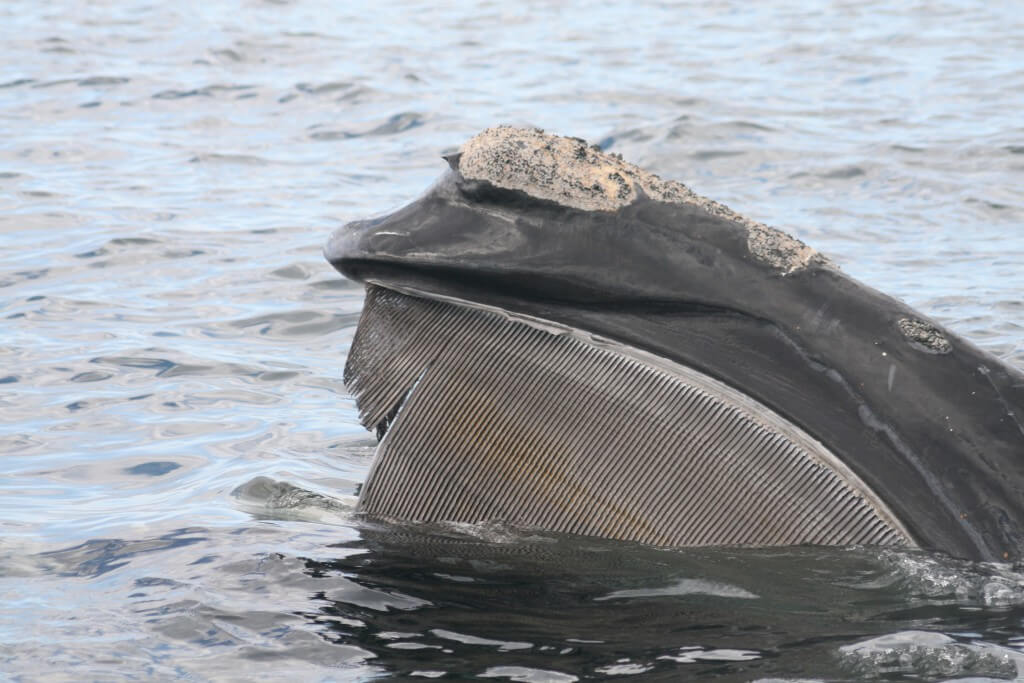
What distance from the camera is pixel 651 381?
16.3ft

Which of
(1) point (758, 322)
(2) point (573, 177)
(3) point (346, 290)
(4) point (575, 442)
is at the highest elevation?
(2) point (573, 177)

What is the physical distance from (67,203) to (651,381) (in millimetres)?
9272

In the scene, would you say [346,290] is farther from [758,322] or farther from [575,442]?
[758,322]

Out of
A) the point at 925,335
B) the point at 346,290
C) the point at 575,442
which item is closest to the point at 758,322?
the point at 925,335

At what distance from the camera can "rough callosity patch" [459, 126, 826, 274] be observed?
5016mm

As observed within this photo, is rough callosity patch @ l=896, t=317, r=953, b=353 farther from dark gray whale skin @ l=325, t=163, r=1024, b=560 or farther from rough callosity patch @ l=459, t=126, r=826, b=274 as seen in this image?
rough callosity patch @ l=459, t=126, r=826, b=274

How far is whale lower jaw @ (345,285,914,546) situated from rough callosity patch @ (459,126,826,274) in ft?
1.48

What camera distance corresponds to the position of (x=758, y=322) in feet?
15.9

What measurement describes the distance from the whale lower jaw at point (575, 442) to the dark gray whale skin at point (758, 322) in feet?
0.26

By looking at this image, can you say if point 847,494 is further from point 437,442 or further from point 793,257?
point 437,442

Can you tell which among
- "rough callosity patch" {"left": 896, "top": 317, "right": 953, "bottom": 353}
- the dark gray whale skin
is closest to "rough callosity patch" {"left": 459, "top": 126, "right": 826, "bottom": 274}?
the dark gray whale skin

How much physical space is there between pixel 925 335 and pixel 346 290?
21.2ft

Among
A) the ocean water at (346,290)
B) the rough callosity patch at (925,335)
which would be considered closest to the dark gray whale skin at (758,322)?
the rough callosity patch at (925,335)

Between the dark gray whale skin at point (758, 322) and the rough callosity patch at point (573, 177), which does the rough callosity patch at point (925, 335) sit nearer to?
the dark gray whale skin at point (758, 322)
